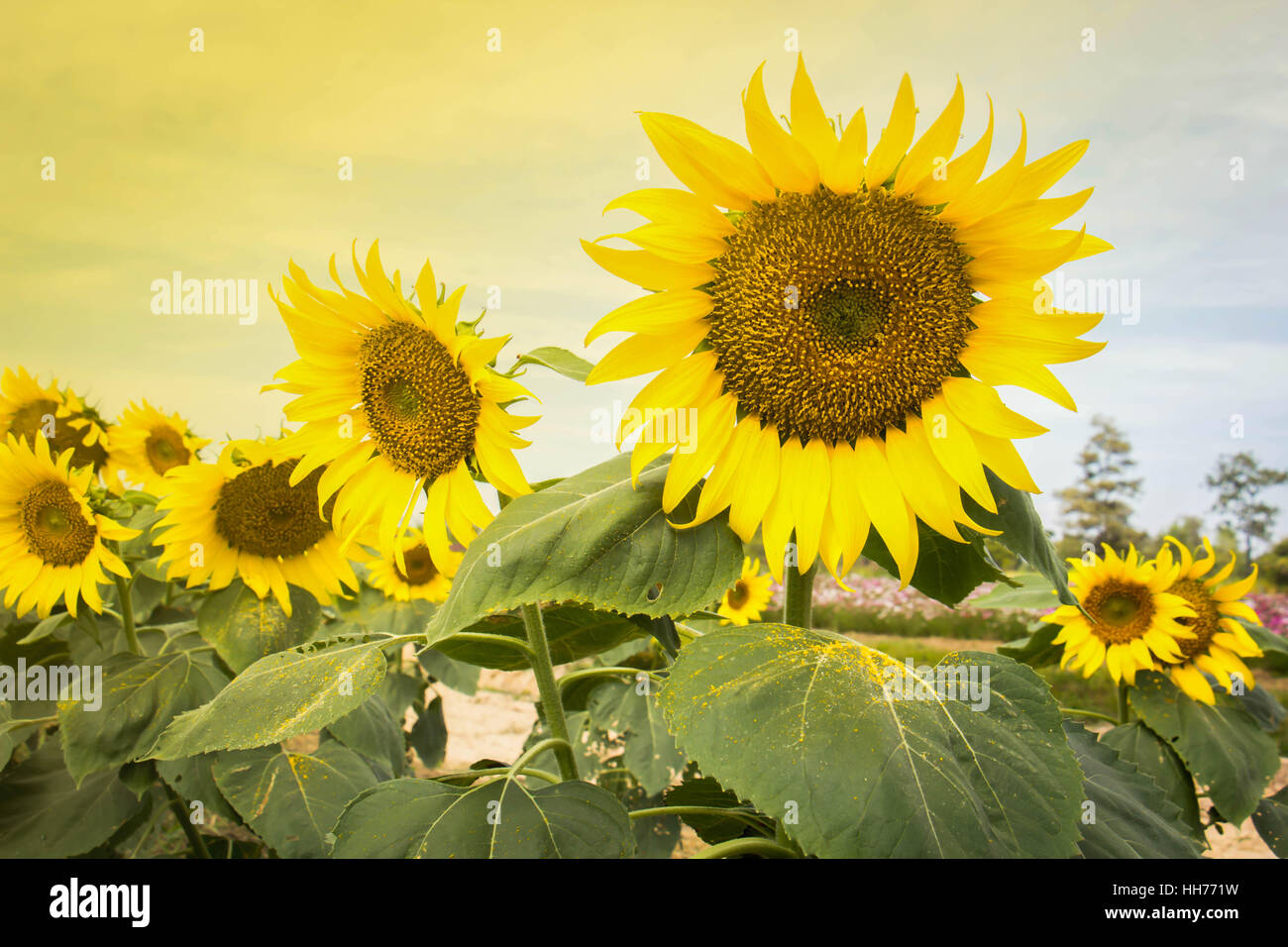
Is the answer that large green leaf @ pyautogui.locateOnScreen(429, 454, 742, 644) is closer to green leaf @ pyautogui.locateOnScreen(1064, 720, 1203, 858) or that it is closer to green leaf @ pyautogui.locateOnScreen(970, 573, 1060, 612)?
green leaf @ pyautogui.locateOnScreen(1064, 720, 1203, 858)

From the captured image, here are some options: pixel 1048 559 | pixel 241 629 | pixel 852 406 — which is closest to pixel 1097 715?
pixel 1048 559

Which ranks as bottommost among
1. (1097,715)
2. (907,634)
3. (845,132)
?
(907,634)

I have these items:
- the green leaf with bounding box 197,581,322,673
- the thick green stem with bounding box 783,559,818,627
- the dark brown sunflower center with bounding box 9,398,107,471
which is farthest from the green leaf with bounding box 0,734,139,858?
the thick green stem with bounding box 783,559,818,627

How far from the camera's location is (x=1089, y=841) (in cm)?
130

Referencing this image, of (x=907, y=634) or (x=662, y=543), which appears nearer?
(x=662, y=543)

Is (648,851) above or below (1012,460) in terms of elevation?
below

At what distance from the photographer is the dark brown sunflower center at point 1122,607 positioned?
2.71 meters

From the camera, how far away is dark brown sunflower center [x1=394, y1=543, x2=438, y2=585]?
11.6 feet

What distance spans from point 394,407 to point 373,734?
113 cm

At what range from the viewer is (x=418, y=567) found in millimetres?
3619

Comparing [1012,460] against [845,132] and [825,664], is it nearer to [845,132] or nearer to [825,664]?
[825,664]

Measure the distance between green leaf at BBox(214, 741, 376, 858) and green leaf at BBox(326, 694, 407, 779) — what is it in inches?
1.8
